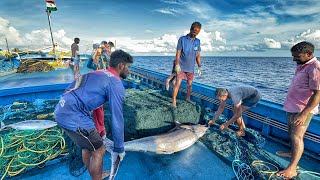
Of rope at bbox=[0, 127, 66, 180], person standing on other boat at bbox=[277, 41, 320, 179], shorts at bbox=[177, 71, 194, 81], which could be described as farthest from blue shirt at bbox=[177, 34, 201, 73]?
rope at bbox=[0, 127, 66, 180]

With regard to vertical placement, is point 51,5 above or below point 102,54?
above

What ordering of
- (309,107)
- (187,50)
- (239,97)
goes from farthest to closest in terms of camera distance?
(187,50), (239,97), (309,107)

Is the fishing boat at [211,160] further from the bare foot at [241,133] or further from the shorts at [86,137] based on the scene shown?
the shorts at [86,137]

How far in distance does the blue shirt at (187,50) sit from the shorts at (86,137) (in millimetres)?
3214

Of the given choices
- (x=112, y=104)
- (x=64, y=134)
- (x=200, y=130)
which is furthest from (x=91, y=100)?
(x=200, y=130)

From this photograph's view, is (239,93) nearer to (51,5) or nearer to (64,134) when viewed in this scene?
(64,134)

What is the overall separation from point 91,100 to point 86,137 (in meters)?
0.48

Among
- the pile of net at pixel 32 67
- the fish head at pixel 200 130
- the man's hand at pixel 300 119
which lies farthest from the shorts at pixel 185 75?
the pile of net at pixel 32 67

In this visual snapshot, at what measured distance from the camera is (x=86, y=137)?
2342mm

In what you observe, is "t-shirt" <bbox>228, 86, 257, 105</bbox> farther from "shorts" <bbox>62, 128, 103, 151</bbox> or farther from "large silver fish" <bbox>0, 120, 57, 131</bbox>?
"large silver fish" <bbox>0, 120, 57, 131</bbox>

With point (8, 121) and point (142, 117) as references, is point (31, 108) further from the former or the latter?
point (142, 117)

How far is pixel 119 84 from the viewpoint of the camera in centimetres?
226

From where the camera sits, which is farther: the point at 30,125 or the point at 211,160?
the point at 30,125

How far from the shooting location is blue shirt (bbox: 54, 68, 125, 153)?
7.23 ft
